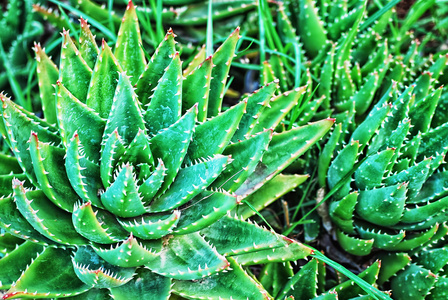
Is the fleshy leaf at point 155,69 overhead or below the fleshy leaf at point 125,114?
overhead

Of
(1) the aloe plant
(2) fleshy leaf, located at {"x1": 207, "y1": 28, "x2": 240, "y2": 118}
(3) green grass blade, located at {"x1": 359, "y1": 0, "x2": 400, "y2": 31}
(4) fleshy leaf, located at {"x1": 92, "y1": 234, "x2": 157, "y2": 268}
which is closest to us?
(4) fleshy leaf, located at {"x1": 92, "y1": 234, "x2": 157, "y2": 268}

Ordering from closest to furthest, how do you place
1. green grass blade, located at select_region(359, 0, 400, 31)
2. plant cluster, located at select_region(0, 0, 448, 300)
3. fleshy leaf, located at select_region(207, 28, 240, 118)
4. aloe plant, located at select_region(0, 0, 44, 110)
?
1. plant cluster, located at select_region(0, 0, 448, 300)
2. fleshy leaf, located at select_region(207, 28, 240, 118)
3. green grass blade, located at select_region(359, 0, 400, 31)
4. aloe plant, located at select_region(0, 0, 44, 110)

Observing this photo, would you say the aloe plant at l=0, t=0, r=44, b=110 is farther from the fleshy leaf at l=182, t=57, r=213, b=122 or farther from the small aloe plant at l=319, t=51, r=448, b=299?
the small aloe plant at l=319, t=51, r=448, b=299

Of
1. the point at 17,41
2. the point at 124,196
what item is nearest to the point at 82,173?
the point at 124,196

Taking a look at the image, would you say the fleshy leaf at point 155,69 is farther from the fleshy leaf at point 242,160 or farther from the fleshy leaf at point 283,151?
the fleshy leaf at point 283,151

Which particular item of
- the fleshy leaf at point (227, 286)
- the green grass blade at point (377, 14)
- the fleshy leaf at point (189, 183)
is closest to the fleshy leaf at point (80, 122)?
the fleshy leaf at point (189, 183)

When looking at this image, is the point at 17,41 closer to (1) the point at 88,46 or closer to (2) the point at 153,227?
(1) the point at 88,46

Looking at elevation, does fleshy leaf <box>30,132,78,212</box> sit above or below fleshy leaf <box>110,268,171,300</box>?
above

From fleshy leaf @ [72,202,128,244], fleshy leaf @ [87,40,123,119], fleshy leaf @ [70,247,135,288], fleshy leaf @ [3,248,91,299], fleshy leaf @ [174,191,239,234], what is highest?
fleshy leaf @ [87,40,123,119]

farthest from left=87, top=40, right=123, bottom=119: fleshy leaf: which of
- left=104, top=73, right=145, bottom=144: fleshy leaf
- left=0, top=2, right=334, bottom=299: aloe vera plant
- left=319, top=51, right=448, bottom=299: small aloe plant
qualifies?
left=319, top=51, right=448, bottom=299: small aloe plant
